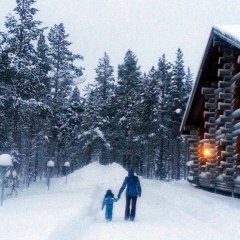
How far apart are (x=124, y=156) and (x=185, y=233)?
47246 mm

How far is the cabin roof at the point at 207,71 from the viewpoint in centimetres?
1556

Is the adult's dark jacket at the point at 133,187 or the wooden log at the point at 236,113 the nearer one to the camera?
the adult's dark jacket at the point at 133,187

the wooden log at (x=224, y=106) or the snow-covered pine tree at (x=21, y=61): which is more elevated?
the snow-covered pine tree at (x=21, y=61)

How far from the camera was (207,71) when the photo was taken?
2128 cm

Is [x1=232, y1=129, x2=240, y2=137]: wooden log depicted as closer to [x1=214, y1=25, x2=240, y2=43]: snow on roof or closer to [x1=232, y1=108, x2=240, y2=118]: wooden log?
[x1=232, y1=108, x2=240, y2=118]: wooden log

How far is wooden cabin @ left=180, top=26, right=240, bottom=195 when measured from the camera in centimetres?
1714

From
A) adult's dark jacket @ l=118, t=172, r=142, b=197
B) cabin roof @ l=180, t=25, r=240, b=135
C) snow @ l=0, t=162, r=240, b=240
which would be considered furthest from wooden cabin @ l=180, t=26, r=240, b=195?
adult's dark jacket @ l=118, t=172, r=142, b=197

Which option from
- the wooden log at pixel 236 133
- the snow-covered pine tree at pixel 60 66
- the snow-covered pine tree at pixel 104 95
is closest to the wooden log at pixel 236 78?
the wooden log at pixel 236 133

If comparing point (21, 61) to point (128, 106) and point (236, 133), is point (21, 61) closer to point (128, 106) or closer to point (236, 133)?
point (236, 133)

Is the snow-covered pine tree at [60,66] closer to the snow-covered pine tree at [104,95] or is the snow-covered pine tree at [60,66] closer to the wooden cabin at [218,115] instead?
the snow-covered pine tree at [104,95]

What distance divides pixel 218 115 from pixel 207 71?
2.41 m

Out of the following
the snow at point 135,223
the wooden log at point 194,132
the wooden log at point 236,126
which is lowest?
the snow at point 135,223

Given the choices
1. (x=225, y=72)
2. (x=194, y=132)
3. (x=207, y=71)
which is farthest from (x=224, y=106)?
(x=194, y=132)

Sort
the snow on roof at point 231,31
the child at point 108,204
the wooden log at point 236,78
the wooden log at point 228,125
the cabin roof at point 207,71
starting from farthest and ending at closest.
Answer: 1. the wooden log at point 228,125
2. the wooden log at point 236,78
3. the cabin roof at point 207,71
4. the snow on roof at point 231,31
5. the child at point 108,204
